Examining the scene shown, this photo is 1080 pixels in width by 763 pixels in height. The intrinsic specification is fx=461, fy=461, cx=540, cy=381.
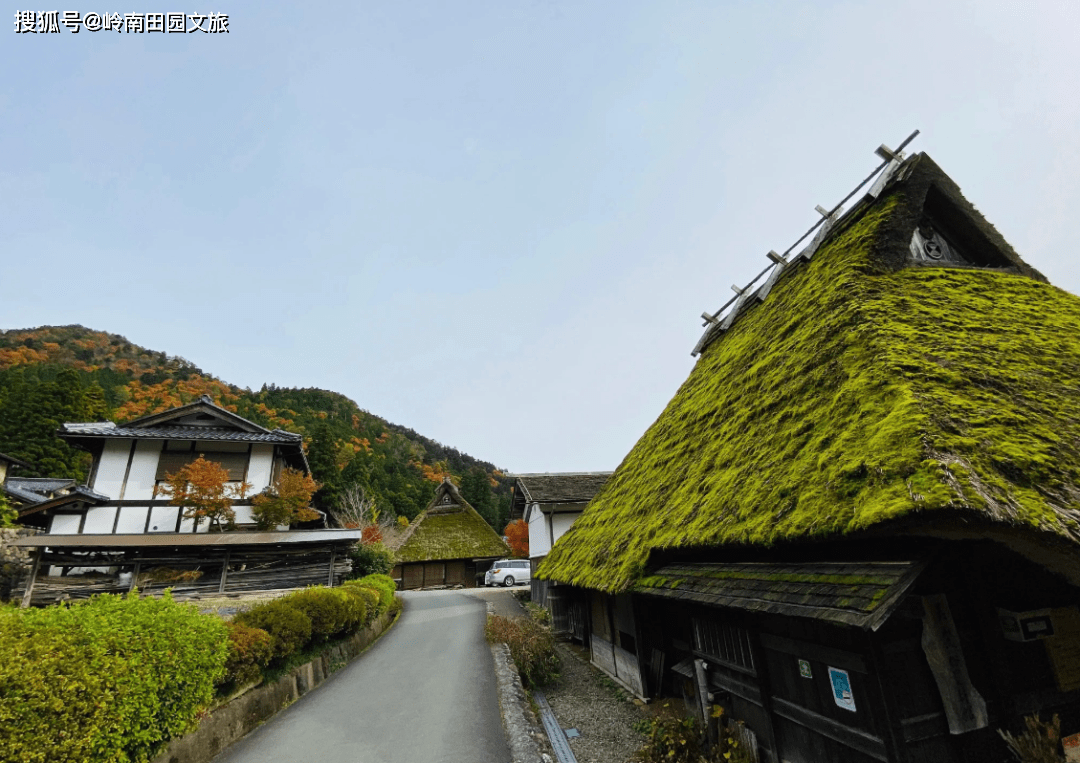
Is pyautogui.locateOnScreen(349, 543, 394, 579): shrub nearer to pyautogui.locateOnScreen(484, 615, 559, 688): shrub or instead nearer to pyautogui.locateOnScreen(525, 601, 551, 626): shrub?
pyautogui.locateOnScreen(525, 601, 551, 626): shrub

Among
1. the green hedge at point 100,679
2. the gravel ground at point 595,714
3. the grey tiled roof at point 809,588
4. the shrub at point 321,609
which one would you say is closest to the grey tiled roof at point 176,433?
the shrub at point 321,609

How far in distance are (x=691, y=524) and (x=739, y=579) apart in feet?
3.27

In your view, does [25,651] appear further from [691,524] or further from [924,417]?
[924,417]

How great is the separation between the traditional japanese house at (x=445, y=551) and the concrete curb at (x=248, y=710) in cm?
2286

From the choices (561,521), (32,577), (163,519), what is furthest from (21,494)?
(561,521)

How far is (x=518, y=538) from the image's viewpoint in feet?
144

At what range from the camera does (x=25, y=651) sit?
140 inches

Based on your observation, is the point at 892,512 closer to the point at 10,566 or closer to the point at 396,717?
the point at 396,717

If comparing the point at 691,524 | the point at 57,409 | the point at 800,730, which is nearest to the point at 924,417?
the point at 691,524

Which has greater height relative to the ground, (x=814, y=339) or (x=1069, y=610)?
(x=814, y=339)

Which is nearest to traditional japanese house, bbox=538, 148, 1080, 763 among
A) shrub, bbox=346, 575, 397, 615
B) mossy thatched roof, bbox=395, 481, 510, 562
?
shrub, bbox=346, 575, 397, 615

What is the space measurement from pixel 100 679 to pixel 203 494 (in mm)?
14927

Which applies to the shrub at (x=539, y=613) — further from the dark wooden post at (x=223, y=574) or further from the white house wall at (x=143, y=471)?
the white house wall at (x=143, y=471)

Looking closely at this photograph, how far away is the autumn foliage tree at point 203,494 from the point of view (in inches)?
643
